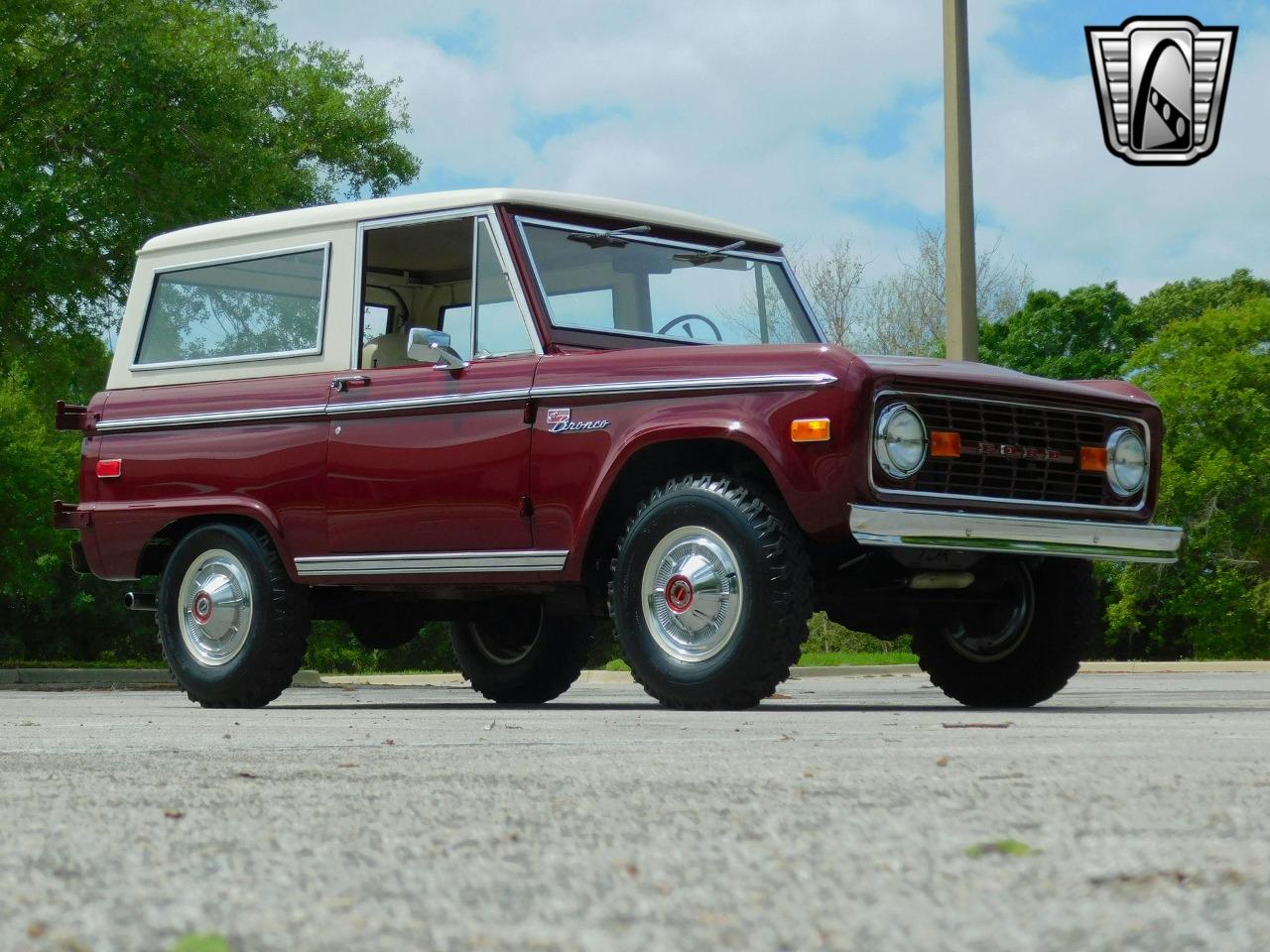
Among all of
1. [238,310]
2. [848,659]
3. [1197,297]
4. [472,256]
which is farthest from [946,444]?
[1197,297]

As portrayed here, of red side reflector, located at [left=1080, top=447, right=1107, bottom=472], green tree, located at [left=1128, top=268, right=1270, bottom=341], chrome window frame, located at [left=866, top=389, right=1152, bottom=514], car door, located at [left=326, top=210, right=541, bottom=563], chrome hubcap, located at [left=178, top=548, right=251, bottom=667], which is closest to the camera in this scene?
chrome window frame, located at [left=866, top=389, right=1152, bottom=514]

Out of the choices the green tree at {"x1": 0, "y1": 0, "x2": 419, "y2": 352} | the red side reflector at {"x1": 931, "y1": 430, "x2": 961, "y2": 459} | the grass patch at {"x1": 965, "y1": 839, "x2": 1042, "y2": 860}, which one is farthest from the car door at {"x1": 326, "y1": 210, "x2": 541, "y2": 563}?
the green tree at {"x1": 0, "y1": 0, "x2": 419, "y2": 352}

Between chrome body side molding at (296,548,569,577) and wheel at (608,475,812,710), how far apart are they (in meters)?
0.51

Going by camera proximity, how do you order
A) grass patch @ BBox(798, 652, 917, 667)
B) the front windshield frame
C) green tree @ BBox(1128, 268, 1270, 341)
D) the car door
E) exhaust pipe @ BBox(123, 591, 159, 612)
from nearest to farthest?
the car door < the front windshield frame < exhaust pipe @ BBox(123, 591, 159, 612) < grass patch @ BBox(798, 652, 917, 667) < green tree @ BBox(1128, 268, 1270, 341)

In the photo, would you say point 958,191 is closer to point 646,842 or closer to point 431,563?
point 431,563

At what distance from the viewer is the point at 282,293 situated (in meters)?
9.76

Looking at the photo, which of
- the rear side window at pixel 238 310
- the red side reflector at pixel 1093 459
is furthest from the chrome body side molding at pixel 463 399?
the red side reflector at pixel 1093 459

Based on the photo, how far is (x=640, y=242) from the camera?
9.34 meters

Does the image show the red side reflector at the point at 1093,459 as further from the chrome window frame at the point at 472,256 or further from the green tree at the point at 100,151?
the green tree at the point at 100,151

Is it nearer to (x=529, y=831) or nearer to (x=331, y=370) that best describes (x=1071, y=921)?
(x=529, y=831)

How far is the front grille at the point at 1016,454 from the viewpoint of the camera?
7.69 m

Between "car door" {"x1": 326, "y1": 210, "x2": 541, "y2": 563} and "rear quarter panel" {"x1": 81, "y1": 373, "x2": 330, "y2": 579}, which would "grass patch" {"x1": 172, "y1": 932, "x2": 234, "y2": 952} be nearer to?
"car door" {"x1": 326, "y1": 210, "x2": 541, "y2": 563}

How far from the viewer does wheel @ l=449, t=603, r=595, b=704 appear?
10.3 metres

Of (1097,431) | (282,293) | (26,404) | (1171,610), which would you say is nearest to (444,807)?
(1097,431)
